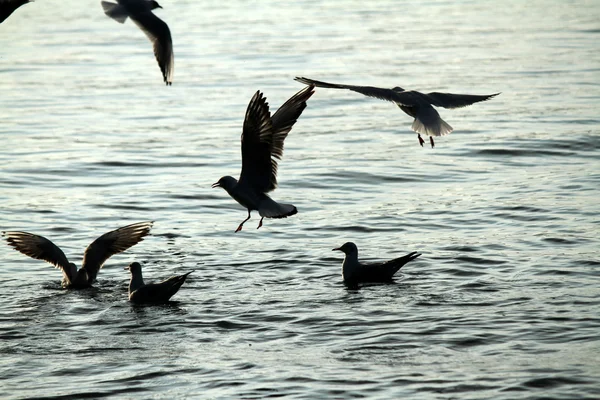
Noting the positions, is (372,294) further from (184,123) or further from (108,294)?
(184,123)

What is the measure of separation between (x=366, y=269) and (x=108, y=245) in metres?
3.13

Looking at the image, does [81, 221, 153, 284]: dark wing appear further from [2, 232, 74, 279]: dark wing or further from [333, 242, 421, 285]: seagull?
[333, 242, 421, 285]: seagull

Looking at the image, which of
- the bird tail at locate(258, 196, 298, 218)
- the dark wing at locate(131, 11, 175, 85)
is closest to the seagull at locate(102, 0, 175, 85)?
the dark wing at locate(131, 11, 175, 85)

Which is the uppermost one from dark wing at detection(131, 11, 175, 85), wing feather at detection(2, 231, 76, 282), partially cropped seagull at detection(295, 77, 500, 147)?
dark wing at detection(131, 11, 175, 85)

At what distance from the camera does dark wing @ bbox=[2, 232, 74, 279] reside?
12688 mm

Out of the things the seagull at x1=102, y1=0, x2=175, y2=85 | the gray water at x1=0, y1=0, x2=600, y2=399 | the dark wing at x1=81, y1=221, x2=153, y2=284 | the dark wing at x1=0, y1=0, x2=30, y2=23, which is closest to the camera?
the gray water at x1=0, y1=0, x2=600, y2=399

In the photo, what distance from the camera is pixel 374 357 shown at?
983 centimetres

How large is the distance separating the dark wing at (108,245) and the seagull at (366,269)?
2.60 metres

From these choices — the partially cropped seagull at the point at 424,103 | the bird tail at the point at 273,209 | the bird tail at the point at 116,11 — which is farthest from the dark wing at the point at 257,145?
the bird tail at the point at 116,11

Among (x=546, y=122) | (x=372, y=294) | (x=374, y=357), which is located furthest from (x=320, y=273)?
(x=546, y=122)

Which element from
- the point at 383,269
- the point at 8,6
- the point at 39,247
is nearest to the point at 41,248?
the point at 39,247

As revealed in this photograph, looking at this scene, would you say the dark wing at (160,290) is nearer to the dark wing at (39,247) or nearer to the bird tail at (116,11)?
the dark wing at (39,247)

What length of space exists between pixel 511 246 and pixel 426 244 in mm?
1082

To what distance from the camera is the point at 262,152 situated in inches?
458
